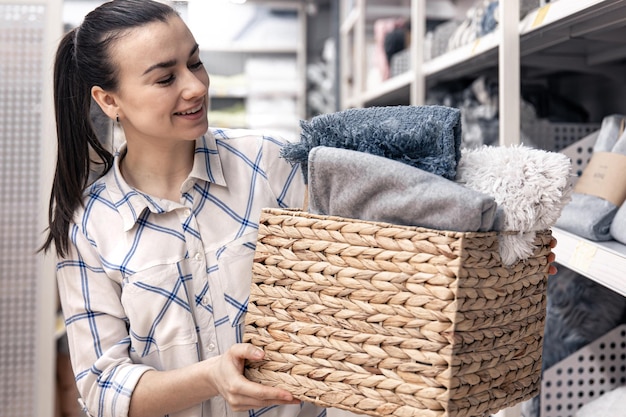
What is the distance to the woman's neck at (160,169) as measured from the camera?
44.6 inches

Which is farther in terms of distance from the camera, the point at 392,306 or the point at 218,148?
the point at 218,148

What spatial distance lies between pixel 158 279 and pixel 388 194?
47 centimetres

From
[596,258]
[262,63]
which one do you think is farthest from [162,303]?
[262,63]

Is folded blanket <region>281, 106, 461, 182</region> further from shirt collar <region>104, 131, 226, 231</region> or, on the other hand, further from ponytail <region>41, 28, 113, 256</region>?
ponytail <region>41, 28, 113, 256</region>

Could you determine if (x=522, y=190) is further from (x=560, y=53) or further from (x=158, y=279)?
(x=560, y=53)

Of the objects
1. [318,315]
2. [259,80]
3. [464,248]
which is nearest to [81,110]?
[318,315]

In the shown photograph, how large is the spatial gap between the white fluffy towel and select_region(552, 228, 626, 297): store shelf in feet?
0.95

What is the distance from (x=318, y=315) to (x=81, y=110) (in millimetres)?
643

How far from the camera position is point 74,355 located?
1100mm

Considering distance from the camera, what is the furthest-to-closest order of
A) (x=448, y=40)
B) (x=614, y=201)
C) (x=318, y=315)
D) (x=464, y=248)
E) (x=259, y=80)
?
(x=259, y=80)
(x=448, y=40)
(x=614, y=201)
(x=318, y=315)
(x=464, y=248)

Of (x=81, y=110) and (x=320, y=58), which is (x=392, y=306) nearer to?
(x=81, y=110)

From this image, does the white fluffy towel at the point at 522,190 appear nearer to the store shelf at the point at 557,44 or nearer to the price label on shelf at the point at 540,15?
the store shelf at the point at 557,44

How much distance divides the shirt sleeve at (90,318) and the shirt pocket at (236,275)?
0.19 m

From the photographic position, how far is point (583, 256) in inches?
45.6
